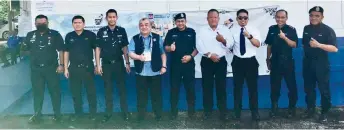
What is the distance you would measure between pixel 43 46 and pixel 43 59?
18cm

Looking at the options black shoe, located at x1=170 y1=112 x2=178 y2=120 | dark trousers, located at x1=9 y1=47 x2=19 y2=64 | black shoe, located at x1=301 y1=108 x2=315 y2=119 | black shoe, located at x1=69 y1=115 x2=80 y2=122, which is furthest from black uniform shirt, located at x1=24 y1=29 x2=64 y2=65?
→ black shoe, located at x1=301 y1=108 x2=315 y2=119

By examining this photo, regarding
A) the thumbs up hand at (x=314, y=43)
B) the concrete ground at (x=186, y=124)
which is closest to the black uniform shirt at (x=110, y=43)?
the concrete ground at (x=186, y=124)

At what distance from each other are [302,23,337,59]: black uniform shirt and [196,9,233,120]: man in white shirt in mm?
1118

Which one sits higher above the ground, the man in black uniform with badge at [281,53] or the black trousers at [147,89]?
the man in black uniform with badge at [281,53]

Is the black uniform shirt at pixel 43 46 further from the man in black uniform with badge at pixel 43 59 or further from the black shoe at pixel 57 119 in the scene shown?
the black shoe at pixel 57 119

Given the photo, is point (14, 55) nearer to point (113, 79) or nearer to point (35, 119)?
point (35, 119)

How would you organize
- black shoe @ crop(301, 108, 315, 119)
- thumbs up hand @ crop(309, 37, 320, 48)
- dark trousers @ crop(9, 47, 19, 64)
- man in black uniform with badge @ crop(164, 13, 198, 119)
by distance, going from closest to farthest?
thumbs up hand @ crop(309, 37, 320, 48), man in black uniform with badge @ crop(164, 13, 198, 119), black shoe @ crop(301, 108, 315, 119), dark trousers @ crop(9, 47, 19, 64)

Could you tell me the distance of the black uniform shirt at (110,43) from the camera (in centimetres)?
514

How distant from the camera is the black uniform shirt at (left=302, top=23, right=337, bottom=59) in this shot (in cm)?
510

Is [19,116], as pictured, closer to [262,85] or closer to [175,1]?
[175,1]

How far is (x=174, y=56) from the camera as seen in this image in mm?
5266

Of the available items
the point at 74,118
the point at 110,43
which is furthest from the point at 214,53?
the point at 74,118

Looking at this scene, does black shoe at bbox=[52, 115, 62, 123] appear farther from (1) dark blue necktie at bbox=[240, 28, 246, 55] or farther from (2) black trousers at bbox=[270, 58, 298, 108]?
(2) black trousers at bbox=[270, 58, 298, 108]

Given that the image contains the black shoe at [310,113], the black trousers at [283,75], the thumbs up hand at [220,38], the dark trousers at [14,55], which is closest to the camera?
the thumbs up hand at [220,38]
